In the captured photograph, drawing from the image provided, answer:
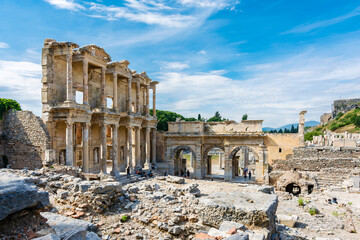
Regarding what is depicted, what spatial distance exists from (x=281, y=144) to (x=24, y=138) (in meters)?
23.2

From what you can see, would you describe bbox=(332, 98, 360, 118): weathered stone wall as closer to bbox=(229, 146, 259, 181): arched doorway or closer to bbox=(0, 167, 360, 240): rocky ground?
bbox=(229, 146, 259, 181): arched doorway

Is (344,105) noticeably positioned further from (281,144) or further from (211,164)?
(281,144)

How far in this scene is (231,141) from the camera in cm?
2656

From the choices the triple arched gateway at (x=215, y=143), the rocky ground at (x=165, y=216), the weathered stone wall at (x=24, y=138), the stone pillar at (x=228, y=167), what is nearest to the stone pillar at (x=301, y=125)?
the triple arched gateway at (x=215, y=143)

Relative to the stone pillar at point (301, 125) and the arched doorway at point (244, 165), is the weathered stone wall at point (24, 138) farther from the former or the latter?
the stone pillar at point (301, 125)

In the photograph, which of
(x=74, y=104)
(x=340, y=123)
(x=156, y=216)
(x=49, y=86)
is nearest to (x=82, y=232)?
(x=156, y=216)

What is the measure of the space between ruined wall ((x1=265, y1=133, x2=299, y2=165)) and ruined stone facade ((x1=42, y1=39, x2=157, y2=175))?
13357 millimetres

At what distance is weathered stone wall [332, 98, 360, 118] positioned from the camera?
8038 cm

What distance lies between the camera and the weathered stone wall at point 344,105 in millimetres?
80375

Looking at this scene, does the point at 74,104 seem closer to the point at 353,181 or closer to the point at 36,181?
the point at 36,181

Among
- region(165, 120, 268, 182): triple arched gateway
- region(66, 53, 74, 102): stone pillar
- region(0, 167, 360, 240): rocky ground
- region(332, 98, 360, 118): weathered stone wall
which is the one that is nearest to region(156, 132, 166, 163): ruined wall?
region(165, 120, 268, 182): triple arched gateway

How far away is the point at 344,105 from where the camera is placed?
83.5 metres

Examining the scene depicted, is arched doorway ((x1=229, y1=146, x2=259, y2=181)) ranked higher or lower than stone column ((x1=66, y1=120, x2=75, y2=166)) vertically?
lower

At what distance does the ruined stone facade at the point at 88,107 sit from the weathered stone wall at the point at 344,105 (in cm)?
7884
